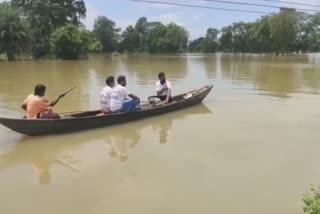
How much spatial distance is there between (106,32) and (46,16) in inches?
1382

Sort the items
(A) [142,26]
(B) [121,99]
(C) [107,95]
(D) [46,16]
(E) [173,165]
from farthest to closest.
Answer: (A) [142,26] < (D) [46,16] < (B) [121,99] < (C) [107,95] < (E) [173,165]

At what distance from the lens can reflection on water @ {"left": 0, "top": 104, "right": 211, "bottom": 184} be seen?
25.5ft

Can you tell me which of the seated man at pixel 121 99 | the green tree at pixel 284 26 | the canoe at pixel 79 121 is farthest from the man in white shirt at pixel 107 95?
the green tree at pixel 284 26

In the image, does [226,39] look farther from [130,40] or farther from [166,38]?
[130,40]

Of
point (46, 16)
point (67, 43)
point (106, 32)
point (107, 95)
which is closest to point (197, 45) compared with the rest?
point (106, 32)

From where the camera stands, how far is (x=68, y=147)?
8852mm

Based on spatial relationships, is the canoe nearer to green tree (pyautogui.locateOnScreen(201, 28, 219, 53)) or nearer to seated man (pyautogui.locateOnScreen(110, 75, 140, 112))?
seated man (pyautogui.locateOnScreen(110, 75, 140, 112))

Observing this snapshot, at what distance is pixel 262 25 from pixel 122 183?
217ft

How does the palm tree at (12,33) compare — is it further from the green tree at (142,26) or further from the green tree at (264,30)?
the green tree at (142,26)

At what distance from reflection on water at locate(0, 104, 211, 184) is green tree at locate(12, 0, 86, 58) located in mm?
44673

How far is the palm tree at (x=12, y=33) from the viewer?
4409 centimetres

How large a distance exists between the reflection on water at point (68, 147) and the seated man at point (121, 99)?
1.49 feet

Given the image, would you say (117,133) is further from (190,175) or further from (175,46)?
(175,46)

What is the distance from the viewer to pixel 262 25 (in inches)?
2719
